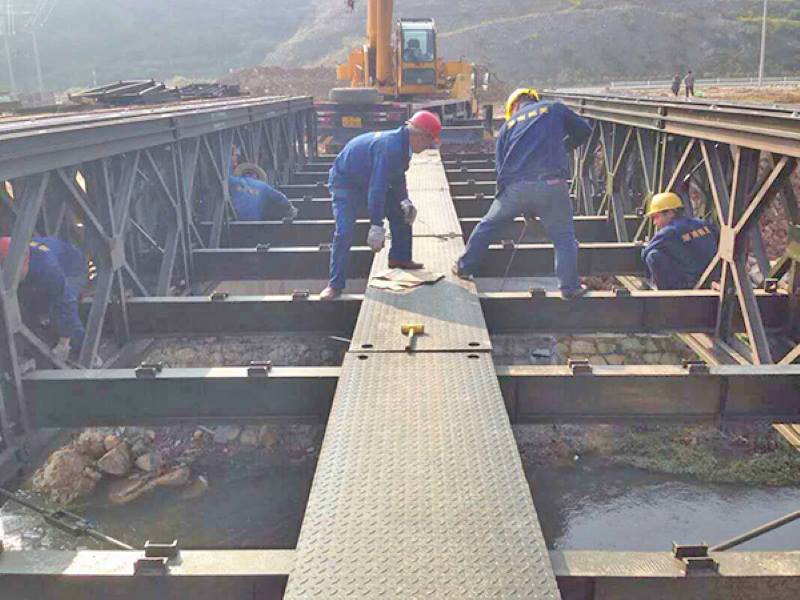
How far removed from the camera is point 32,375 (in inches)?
161

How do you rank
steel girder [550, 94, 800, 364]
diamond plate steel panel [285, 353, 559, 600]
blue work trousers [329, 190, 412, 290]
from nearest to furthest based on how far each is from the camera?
diamond plate steel panel [285, 353, 559, 600] < steel girder [550, 94, 800, 364] < blue work trousers [329, 190, 412, 290]

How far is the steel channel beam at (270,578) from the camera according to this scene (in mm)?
2486

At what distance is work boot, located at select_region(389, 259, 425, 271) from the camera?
5.68m

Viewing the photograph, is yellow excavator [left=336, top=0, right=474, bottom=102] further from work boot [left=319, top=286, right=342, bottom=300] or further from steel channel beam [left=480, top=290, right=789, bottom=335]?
steel channel beam [left=480, top=290, right=789, bottom=335]

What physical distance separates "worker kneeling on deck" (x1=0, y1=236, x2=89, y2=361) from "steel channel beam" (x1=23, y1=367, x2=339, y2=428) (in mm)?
679

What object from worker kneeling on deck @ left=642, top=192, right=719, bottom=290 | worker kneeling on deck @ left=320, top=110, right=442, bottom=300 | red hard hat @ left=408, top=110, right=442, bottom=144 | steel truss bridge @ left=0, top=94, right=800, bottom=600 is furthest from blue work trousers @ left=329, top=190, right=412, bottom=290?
worker kneeling on deck @ left=642, top=192, right=719, bottom=290

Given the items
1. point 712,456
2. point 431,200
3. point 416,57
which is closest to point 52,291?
point 431,200

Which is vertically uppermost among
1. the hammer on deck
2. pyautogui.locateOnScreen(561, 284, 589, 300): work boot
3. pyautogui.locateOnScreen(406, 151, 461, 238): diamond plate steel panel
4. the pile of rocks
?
pyautogui.locateOnScreen(406, 151, 461, 238): diamond plate steel panel

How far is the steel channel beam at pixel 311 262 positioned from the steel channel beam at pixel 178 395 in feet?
9.71

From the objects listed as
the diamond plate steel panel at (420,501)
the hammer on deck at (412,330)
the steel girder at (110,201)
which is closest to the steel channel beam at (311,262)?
the steel girder at (110,201)

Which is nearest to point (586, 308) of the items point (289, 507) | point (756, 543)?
point (756, 543)

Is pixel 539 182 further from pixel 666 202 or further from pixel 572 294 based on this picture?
pixel 666 202

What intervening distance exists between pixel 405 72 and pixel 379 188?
1470cm

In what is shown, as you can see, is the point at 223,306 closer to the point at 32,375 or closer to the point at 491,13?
the point at 32,375
